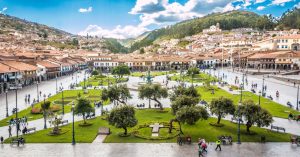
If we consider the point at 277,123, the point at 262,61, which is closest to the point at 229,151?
the point at 277,123

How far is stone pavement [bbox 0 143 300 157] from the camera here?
19734 mm

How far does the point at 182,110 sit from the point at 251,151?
239 inches

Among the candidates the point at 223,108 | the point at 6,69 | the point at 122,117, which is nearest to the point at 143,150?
the point at 122,117

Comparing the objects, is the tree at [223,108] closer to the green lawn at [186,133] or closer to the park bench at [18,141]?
the green lawn at [186,133]

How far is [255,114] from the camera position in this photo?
77.4ft

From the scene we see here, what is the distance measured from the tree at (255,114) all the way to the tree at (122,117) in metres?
8.86

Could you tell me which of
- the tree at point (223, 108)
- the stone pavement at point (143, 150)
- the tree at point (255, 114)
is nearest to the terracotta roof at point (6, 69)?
the stone pavement at point (143, 150)

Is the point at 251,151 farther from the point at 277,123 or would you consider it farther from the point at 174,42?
the point at 174,42

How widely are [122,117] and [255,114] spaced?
1059 centimetres

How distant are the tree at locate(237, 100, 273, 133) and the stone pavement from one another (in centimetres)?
206

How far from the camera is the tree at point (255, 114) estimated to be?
76.3ft

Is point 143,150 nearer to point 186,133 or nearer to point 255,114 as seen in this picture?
point 186,133

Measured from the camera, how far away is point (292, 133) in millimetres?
24453

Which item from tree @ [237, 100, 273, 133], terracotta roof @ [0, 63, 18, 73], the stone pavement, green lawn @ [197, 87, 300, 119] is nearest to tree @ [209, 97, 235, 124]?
tree @ [237, 100, 273, 133]
